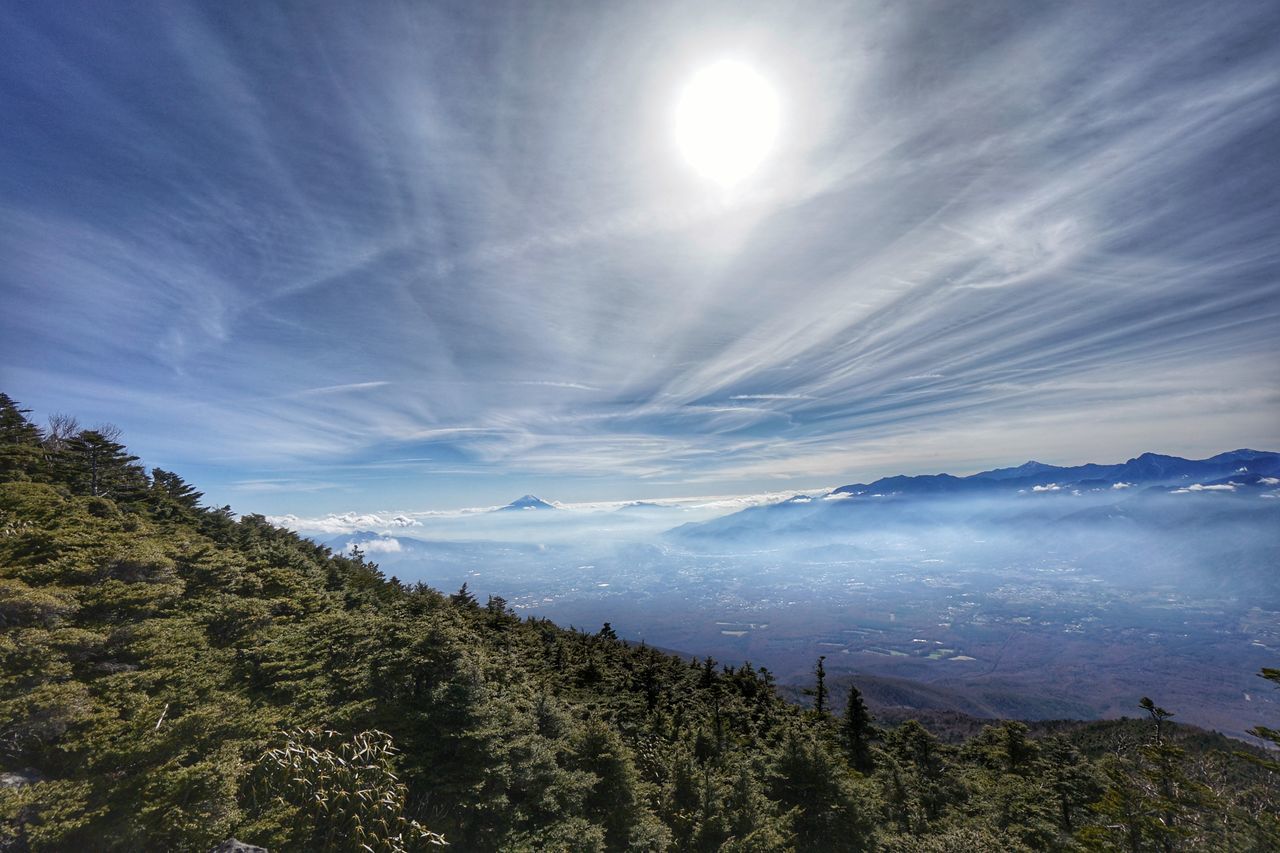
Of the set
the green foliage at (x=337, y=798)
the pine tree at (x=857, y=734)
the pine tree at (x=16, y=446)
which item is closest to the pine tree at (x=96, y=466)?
the pine tree at (x=16, y=446)

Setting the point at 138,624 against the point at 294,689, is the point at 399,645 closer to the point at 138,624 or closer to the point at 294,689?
the point at 294,689

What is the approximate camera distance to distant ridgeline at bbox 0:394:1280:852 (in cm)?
1416

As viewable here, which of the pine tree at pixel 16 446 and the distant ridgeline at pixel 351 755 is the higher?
the pine tree at pixel 16 446

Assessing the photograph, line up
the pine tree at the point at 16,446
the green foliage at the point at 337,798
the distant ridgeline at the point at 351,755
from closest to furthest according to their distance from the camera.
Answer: the distant ridgeline at the point at 351,755 < the green foliage at the point at 337,798 < the pine tree at the point at 16,446

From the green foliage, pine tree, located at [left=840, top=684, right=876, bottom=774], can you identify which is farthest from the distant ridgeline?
pine tree, located at [left=840, top=684, right=876, bottom=774]

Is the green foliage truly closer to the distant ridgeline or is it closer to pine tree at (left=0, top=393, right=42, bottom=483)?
the distant ridgeline

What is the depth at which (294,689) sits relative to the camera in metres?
20.6

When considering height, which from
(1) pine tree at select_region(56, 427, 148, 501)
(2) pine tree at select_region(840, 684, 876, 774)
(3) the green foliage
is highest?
(1) pine tree at select_region(56, 427, 148, 501)

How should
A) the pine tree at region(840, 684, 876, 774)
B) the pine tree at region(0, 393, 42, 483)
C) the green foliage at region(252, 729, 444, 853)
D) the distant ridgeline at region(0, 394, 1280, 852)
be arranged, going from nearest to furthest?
the distant ridgeline at region(0, 394, 1280, 852) < the green foliage at region(252, 729, 444, 853) < the pine tree at region(0, 393, 42, 483) < the pine tree at region(840, 684, 876, 774)

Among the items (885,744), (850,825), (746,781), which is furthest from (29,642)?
(885,744)

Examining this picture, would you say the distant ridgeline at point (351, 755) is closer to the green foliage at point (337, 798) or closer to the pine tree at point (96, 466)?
the green foliage at point (337, 798)

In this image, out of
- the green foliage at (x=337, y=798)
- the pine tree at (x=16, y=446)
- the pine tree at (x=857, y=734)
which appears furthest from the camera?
the pine tree at (x=857, y=734)

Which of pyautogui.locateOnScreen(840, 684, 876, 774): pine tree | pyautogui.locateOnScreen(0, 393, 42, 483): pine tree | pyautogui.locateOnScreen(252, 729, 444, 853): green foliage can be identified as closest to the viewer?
pyautogui.locateOnScreen(252, 729, 444, 853): green foliage

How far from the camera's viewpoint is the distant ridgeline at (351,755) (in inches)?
558
